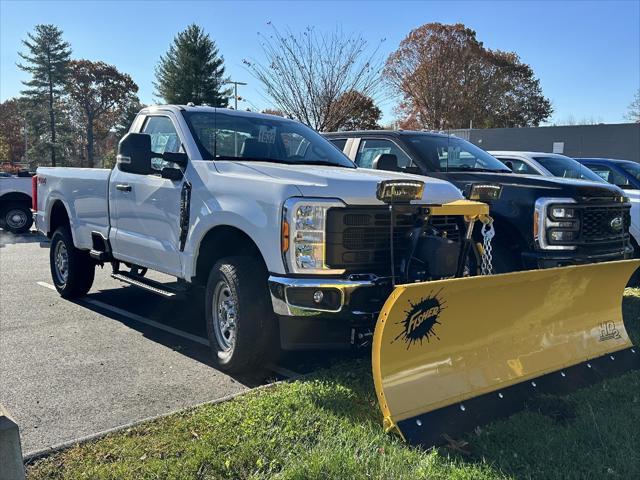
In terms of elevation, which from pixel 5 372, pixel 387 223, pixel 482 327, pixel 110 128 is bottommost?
pixel 5 372

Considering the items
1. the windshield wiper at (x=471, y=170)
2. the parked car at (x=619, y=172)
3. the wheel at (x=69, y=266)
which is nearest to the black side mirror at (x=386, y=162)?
the windshield wiper at (x=471, y=170)

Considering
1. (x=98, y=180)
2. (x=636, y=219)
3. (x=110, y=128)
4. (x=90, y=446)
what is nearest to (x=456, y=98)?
(x=110, y=128)

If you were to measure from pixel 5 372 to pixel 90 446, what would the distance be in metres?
1.77

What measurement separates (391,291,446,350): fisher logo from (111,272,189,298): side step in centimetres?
238

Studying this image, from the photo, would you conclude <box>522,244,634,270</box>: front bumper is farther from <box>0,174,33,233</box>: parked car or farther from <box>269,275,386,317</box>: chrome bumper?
<box>0,174,33,233</box>: parked car

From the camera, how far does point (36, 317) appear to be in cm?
642

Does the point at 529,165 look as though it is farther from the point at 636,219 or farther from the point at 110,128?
the point at 110,128

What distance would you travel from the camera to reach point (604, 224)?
6.33m

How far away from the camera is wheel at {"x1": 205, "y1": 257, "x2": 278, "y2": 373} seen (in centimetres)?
431

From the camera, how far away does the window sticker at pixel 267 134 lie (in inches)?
217

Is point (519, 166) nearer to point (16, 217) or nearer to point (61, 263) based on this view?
point (61, 263)

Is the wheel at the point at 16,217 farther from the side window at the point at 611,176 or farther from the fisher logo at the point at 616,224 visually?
the fisher logo at the point at 616,224

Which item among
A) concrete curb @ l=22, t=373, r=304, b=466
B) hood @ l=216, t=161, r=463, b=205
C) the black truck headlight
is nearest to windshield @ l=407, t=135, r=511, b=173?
hood @ l=216, t=161, r=463, b=205

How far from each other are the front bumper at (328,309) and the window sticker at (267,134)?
1.92 meters
